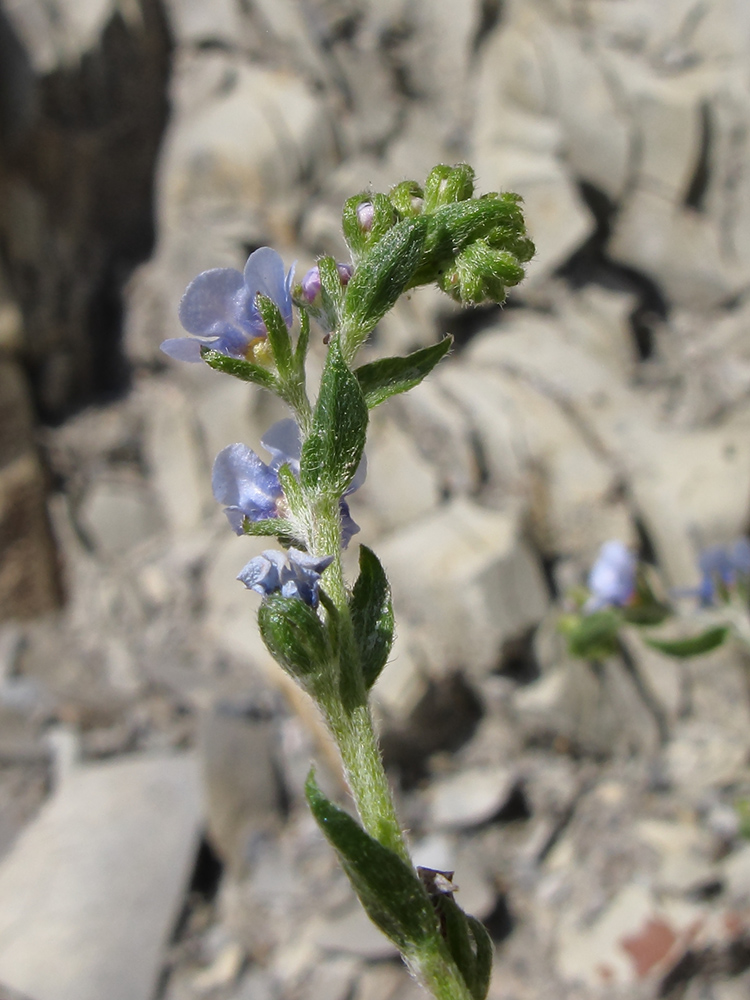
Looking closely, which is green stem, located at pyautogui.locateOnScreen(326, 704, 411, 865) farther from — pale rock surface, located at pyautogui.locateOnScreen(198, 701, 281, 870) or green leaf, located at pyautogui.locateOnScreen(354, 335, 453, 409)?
pale rock surface, located at pyautogui.locateOnScreen(198, 701, 281, 870)

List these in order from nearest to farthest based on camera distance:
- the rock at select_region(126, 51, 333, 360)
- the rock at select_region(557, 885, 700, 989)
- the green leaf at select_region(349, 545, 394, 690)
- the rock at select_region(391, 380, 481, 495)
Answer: the green leaf at select_region(349, 545, 394, 690) → the rock at select_region(557, 885, 700, 989) → the rock at select_region(391, 380, 481, 495) → the rock at select_region(126, 51, 333, 360)

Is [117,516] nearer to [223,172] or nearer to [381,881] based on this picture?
[223,172]

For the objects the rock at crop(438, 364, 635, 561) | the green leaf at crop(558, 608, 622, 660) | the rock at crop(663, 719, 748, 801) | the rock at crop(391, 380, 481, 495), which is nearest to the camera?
the green leaf at crop(558, 608, 622, 660)

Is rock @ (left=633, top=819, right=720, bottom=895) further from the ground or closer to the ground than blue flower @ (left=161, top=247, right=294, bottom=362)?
closer to the ground

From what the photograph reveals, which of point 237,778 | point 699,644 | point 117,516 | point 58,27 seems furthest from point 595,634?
point 58,27

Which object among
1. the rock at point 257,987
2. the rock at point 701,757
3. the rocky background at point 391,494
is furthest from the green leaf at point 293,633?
the rock at point 701,757

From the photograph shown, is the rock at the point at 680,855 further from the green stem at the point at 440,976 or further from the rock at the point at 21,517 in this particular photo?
the rock at the point at 21,517

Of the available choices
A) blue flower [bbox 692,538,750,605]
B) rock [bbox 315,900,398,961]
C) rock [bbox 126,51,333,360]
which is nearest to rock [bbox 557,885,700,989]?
rock [bbox 315,900,398,961]
